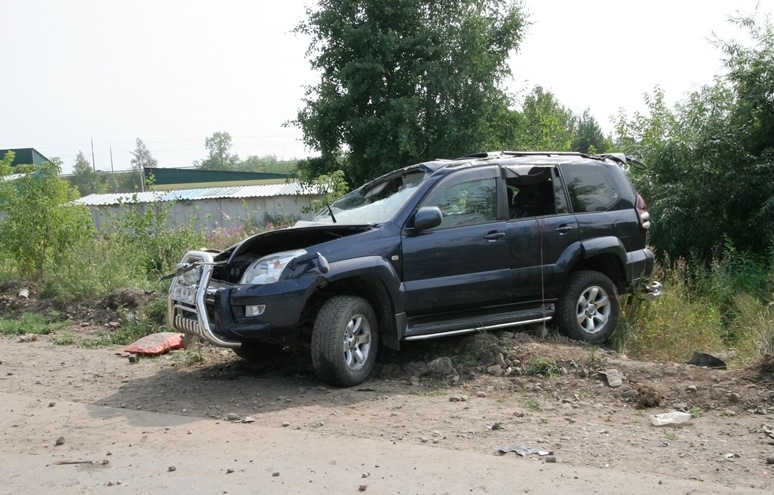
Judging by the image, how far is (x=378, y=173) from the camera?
78.9 feet

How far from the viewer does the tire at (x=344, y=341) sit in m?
6.58

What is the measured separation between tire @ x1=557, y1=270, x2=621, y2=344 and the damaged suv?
1 centimetres

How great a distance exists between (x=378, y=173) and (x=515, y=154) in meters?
15.7

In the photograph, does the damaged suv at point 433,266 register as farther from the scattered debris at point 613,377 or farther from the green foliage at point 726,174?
the green foliage at point 726,174

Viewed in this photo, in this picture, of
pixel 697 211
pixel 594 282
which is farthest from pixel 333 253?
pixel 697 211

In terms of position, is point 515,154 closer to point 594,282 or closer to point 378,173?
point 594,282

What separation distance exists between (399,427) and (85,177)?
8908cm

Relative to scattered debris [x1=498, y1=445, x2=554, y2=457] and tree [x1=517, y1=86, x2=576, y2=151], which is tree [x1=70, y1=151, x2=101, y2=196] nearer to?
tree [x1=517, y1=86, x2=576, y2=151]

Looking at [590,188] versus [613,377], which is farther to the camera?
[590,188]

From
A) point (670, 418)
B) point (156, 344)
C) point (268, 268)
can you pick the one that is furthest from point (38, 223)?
point (670, 418)

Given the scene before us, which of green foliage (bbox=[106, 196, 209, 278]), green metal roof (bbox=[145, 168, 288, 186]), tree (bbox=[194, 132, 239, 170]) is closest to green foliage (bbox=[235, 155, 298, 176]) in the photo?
tree (bbox=[194, 132, 239, 170])

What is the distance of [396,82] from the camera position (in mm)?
24078

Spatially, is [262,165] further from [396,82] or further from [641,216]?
[641,216]

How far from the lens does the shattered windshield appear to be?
751cm
